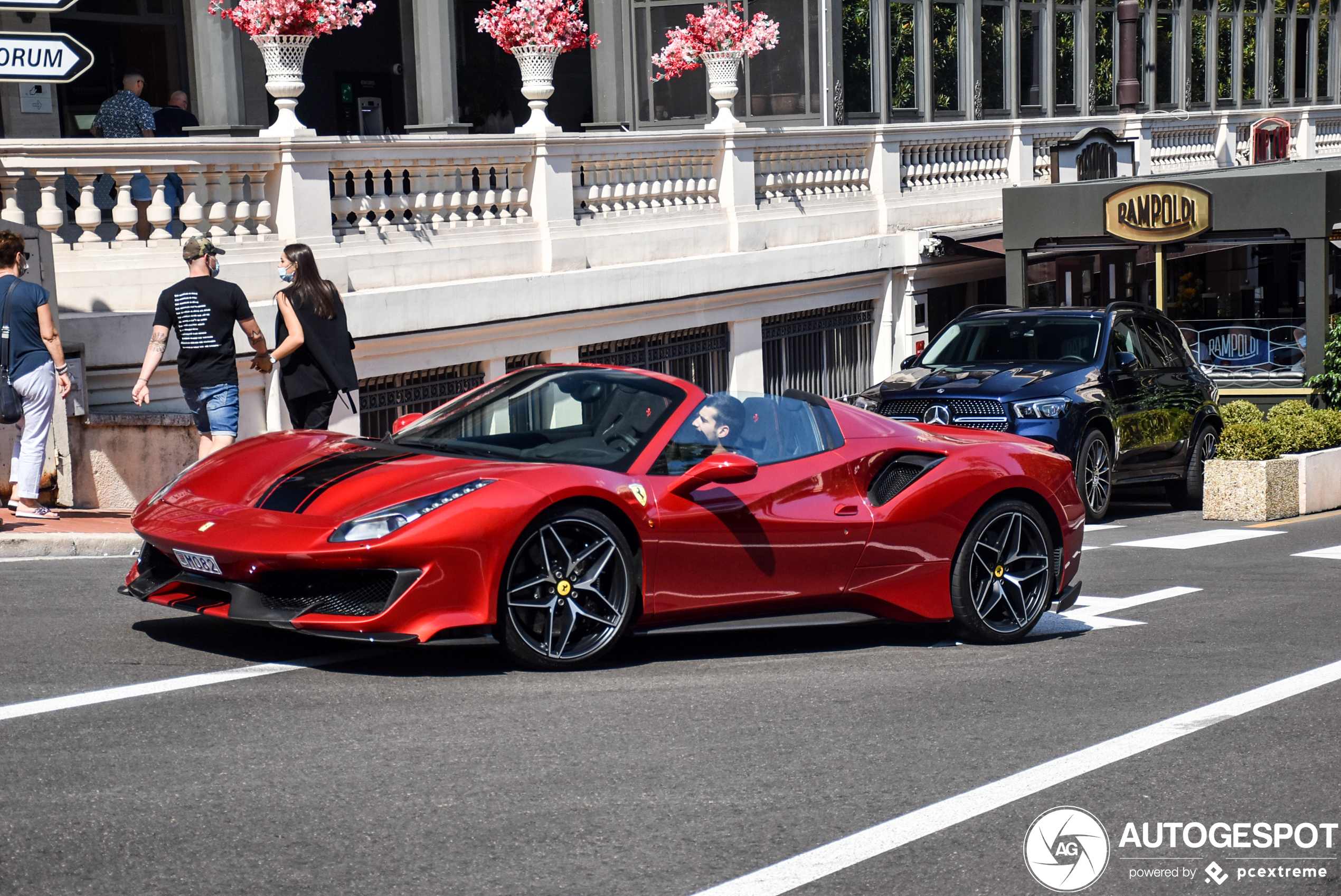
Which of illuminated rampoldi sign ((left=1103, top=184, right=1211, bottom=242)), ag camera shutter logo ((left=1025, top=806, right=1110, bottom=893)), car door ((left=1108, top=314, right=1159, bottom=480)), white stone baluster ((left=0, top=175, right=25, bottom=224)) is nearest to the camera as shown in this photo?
ag camera shutter logo ((left=1025, top=806, right=1110, bottom=893))

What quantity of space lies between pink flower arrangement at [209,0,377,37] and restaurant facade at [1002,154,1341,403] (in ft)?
33.0

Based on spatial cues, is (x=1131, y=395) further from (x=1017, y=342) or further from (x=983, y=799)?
(x=983, y=799)

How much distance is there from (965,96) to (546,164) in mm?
15034

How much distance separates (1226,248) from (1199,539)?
365 inches

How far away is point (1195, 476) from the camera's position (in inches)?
672

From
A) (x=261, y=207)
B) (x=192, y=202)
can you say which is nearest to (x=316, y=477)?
(x=192, y=202)

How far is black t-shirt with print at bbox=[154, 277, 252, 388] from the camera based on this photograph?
11.2 metres

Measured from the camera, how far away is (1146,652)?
8.67 meters

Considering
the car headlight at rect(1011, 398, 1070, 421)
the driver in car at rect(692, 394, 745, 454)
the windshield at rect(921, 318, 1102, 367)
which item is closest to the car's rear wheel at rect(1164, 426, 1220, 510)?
the windshield at rect(921, 318, 1102, 367)

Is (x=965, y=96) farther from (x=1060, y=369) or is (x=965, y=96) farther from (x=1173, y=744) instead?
(x=1173, y=744)

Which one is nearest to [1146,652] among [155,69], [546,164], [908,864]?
[908,864]

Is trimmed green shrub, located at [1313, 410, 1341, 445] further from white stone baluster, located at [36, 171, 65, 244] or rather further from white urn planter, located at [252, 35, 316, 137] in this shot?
white stone baluster, located at [36, 171, 65, 244]

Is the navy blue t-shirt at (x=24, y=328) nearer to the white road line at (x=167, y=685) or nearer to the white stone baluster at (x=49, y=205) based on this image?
the white stone baluster at (x=49, y=205)

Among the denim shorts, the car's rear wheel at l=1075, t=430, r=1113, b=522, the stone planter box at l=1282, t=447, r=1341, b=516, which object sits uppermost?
the denim shorts
